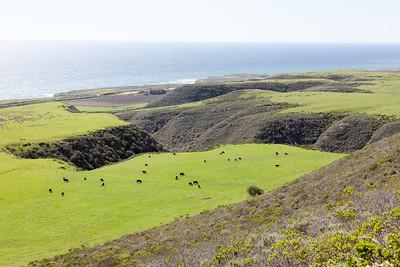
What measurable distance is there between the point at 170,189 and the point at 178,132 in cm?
Answer: 8068

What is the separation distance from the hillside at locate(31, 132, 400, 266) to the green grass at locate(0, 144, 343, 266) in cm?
454

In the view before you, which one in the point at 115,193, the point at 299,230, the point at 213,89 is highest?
the point at 299,230

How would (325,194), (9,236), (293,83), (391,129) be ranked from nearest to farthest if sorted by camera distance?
(325,194), (9,236), (391,129), (293,83)

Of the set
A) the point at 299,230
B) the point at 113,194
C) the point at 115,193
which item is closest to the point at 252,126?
the point at 115,193

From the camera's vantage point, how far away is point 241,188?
1844 inches

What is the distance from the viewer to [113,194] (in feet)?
150

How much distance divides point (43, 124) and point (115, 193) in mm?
52856

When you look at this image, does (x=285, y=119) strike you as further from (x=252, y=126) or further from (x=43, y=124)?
(x=43, y=124)

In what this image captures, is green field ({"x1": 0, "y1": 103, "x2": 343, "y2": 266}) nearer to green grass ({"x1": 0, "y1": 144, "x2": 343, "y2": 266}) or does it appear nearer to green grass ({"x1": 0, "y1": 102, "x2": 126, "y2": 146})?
green grass ({"x1": 0, "y1": 144, "x2": 343, "y2": 266})

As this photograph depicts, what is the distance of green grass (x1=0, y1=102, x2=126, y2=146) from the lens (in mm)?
78356

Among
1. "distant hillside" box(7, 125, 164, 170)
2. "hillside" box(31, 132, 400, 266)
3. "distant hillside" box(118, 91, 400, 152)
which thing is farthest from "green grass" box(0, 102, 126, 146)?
"hillside" box(31, 132, 400, 266)

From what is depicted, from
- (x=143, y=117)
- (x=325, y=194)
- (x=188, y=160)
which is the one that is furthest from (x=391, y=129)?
(x=143, y=117)

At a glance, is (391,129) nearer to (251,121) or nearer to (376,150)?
(251,121)

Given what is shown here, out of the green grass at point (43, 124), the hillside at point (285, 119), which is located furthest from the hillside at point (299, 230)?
the hillside at point (285, 119)
